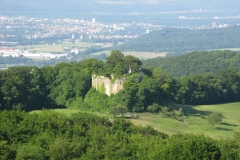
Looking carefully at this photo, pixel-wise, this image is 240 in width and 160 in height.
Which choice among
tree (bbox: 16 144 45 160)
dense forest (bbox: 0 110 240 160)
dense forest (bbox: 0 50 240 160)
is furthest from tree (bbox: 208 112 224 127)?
tree (bbox: 16 144 45 160)

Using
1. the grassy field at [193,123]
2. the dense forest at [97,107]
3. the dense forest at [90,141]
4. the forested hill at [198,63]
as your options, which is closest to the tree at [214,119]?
the grassy field at [193,123]

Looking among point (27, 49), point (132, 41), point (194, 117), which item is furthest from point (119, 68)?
point (132, 41)

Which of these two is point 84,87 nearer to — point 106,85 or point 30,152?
point 106,85

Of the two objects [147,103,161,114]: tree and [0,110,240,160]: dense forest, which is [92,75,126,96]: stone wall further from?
[0,110,240,160]: dense forest

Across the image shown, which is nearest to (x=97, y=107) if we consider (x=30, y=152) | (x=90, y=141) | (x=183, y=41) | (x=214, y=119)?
(x=214, y=119)

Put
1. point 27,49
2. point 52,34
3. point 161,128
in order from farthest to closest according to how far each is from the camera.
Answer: point 52,34
point 27,49
point 161,128

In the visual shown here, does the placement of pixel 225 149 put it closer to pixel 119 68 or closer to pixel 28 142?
pixel 28 142

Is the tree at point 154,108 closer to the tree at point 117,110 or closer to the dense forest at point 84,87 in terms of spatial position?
the dense forest at point 84,87
